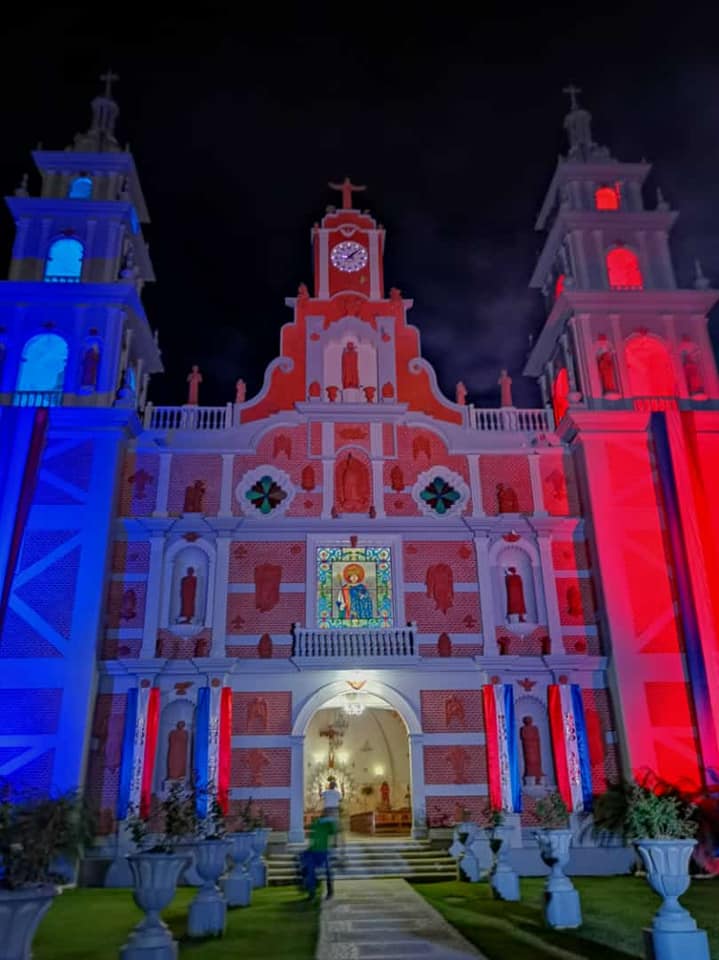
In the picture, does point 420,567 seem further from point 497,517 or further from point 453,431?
point 453,431

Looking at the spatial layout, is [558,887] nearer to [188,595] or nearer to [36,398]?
[188,595]

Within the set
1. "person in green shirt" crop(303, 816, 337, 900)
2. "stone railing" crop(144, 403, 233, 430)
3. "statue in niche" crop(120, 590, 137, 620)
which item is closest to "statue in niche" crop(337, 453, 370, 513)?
"stone railing" crop(144, 403, 233, 430)

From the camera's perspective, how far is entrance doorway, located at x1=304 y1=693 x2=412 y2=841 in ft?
89.0

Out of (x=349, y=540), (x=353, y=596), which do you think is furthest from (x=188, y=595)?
(x=349, y=540)

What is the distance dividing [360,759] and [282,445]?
1287cm

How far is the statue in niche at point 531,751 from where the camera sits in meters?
18.9

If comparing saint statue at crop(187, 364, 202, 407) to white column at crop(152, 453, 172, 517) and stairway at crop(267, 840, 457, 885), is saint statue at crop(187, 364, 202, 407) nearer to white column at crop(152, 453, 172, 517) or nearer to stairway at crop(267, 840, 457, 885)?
white column at crop(152, 453, 172, 517)

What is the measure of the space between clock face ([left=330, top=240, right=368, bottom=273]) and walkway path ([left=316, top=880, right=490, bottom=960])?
17773 mm

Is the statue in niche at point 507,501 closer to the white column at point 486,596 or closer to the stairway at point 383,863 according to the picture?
the white column at point 486,596

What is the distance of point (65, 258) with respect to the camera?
23.8 m

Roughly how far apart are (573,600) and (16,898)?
1709 cm

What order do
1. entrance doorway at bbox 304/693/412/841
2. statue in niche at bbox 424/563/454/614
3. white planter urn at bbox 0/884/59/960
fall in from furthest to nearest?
entrance doorway at bbox 304/693/412/841 → statue in niche at bbox 424/563/454/614 → white planter urn at bbox 0/884/59/960

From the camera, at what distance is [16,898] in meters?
5.58

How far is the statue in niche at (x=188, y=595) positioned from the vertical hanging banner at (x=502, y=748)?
308 inches
